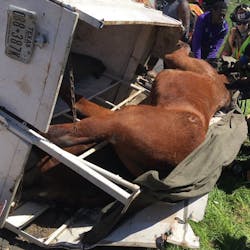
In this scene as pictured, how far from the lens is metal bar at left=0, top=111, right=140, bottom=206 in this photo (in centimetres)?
318

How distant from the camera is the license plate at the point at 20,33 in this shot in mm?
2918

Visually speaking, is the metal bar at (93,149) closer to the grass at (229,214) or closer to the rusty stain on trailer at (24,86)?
the rusty stain on trailer at (24,86)

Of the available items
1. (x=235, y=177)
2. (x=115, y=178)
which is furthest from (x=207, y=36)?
(x=115, y=178)

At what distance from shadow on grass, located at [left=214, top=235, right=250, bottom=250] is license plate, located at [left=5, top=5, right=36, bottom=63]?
90.8 inches

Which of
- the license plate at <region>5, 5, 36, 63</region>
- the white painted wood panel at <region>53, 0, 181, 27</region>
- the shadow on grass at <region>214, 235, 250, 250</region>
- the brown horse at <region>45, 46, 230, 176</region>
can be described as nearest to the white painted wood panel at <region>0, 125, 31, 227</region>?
the brown horse at <region>45, 46, 230, 176</region>

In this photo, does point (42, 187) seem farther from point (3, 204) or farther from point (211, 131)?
point (211, 131)

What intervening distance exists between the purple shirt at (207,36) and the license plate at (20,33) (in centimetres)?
392

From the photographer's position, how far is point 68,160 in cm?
321

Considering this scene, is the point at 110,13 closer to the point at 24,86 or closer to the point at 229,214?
the point at 24,86

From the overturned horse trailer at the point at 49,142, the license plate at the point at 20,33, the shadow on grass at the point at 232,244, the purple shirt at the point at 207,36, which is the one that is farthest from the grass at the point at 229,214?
the license plate at the point at 20,33

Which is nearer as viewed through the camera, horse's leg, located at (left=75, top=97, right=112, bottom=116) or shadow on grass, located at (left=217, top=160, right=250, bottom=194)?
horse's leg, located at (left=75, top=97, right=112, bottom=116)

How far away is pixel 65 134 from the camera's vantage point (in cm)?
354

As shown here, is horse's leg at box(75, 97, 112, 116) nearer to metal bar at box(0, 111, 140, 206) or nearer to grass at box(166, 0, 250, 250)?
metal bar at box(0, 111, 140, 206)

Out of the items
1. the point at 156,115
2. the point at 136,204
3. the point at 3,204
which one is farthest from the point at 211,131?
the point at 3,204
